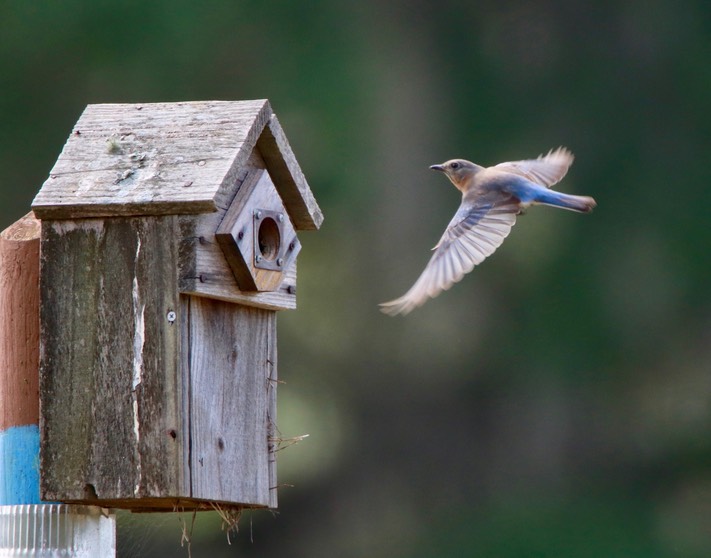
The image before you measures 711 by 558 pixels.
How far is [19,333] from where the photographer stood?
366 centimetres

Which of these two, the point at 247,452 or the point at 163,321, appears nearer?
the point at 163,321

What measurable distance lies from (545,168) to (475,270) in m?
5.06

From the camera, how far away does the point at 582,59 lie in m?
11.6

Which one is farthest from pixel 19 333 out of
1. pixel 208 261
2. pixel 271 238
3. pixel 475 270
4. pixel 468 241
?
pixel 475 270

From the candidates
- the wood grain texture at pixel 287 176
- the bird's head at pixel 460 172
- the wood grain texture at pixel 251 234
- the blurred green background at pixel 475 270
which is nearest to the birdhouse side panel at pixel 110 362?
the wood grain texture at pixel 251 234

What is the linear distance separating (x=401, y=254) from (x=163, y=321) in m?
6.88

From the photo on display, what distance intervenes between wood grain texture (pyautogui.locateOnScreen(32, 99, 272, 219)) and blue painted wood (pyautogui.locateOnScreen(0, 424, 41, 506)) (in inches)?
20.3

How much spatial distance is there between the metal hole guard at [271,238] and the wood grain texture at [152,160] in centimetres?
16

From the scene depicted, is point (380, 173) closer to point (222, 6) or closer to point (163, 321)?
point (222, 6)

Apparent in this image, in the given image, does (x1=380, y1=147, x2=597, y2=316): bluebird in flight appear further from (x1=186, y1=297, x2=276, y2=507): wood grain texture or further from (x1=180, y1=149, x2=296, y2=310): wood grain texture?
(x1=180, y1=149, x2=296, y2=310): wood grain texture

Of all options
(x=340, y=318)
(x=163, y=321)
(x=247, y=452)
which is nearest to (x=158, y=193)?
(x=163, y=321)

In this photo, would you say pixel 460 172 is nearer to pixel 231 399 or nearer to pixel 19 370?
pixel 231 399

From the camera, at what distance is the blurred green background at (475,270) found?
1028 centimetres

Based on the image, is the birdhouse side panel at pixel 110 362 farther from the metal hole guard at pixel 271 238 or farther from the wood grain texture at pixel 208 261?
the metal hole guard at pixel 271 238
